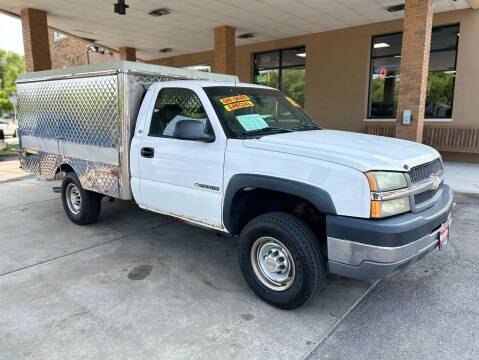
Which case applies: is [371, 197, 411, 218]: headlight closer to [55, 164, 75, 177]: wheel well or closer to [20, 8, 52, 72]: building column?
[55, 164, 75, 177]: wheel well

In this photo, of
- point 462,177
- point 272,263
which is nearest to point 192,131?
point 272,263

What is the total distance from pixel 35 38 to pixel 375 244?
480 inches

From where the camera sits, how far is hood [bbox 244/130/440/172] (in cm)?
293

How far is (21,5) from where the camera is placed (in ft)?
35.9

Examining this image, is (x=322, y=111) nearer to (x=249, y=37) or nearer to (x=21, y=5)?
(x=249, y=37)

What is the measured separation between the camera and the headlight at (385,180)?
2793mm

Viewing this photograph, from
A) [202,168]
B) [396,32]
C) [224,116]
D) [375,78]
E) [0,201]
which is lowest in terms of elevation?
[0,201]

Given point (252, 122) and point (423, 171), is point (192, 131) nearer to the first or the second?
point (252, 122)

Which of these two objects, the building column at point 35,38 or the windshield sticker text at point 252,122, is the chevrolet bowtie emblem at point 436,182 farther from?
the building column at point 35,38

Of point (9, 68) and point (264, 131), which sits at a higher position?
point (9, 68)

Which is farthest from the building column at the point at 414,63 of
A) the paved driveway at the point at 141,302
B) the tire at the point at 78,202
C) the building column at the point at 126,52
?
the building column at the point at 126,52

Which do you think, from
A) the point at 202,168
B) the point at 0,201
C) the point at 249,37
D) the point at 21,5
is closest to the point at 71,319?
the point at 202,168

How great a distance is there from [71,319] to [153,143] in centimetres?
195

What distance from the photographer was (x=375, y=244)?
2.76 meters
